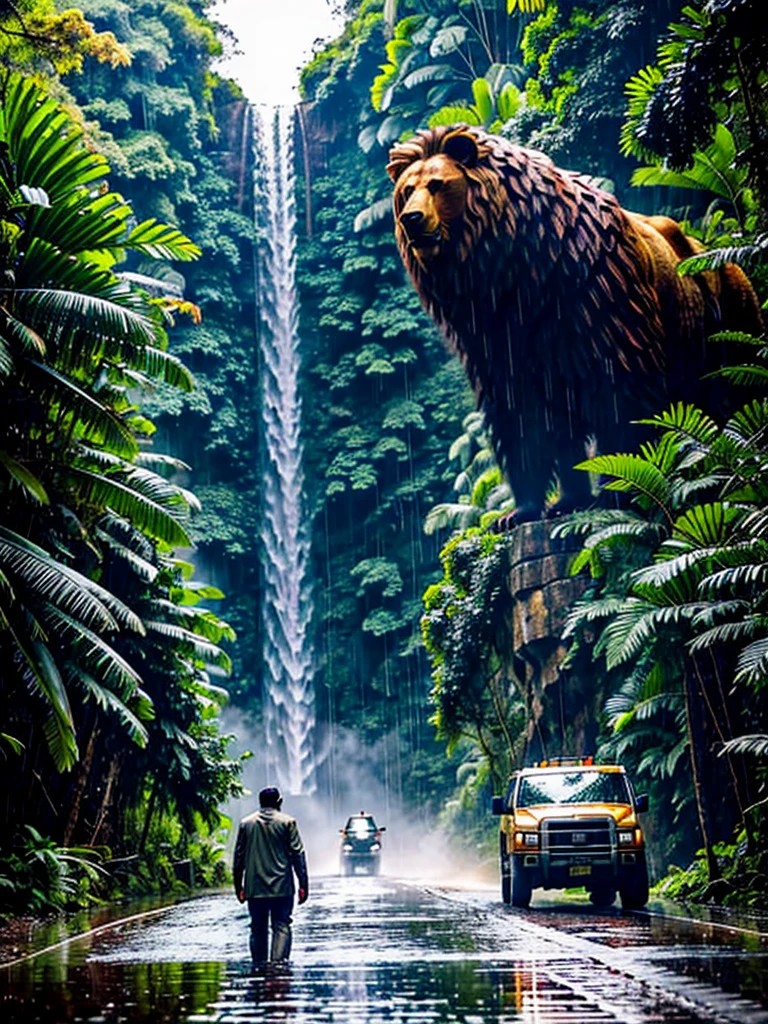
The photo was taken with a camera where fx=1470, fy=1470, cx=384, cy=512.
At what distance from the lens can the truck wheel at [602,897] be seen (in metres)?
18.1

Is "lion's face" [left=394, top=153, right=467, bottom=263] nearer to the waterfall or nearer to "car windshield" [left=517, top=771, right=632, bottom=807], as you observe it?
"car windshield" [left=517, top=771, right=632, bottom=807]

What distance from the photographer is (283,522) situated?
55719mm

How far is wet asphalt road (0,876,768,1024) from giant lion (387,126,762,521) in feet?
38.7

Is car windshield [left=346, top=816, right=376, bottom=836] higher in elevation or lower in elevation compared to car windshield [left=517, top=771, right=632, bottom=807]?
higher

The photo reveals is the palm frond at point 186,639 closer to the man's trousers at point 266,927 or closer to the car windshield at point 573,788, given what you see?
the car windshield at point 573,788

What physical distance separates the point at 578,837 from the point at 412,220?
38.7 ft

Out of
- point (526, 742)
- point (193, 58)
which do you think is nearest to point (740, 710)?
point (526, 742)

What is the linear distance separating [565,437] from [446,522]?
711 inches

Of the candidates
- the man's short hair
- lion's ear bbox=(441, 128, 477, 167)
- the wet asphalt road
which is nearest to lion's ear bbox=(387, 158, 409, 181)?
lion's ear bbox=(441, 128, 477, 167)

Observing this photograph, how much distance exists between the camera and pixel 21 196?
16.4 metres

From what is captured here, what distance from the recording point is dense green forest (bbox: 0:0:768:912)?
54.8ft

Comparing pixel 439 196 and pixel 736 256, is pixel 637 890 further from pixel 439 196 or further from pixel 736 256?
pixel 439 196

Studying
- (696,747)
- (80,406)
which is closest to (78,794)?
(80,406)

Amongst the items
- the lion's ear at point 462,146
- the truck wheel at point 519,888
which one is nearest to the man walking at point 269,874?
the truck wheel at point 519,888
